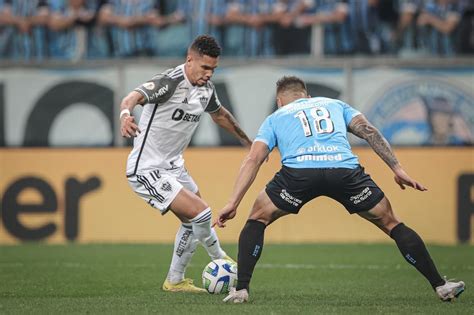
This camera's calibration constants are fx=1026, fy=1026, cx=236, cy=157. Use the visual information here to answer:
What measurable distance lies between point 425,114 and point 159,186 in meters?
8.05

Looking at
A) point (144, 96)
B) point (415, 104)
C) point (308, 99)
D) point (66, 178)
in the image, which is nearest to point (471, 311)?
point (308, 99)

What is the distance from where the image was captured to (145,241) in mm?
17594

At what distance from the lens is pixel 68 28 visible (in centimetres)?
1883

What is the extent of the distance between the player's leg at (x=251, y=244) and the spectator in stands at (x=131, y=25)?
9.78 metres

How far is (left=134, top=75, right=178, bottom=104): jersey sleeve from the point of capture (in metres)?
10.2

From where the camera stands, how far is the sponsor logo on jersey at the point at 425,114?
1744 cm

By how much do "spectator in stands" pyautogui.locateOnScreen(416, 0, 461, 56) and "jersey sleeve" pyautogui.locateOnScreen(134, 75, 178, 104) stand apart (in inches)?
346

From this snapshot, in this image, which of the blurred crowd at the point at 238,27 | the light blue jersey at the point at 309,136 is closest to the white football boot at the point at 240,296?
the light blue jersey at the point at 309,136

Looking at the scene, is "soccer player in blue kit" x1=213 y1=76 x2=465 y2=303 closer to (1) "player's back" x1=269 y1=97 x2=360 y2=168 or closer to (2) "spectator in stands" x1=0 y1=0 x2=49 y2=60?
(1) "player's back" x1=269 y1=97 x2=360 y2=168

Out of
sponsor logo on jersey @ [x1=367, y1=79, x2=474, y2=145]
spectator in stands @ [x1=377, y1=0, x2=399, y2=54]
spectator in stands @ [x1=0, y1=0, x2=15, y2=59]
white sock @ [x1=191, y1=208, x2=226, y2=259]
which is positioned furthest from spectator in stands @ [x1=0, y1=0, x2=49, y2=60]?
white sock @ [x1=191, y1=208, x2=226, y2=259]

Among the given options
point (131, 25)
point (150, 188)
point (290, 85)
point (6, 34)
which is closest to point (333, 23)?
point (131, 25)

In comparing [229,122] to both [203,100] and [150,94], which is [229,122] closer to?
[203,100]

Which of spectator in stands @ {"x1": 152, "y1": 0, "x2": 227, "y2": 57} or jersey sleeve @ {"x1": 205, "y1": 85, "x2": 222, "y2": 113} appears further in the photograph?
spectator in stands @ {"x1": 152, "y1": 0, "x2": 227, "y2": 57}

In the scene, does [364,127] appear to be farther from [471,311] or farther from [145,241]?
[145,241]
